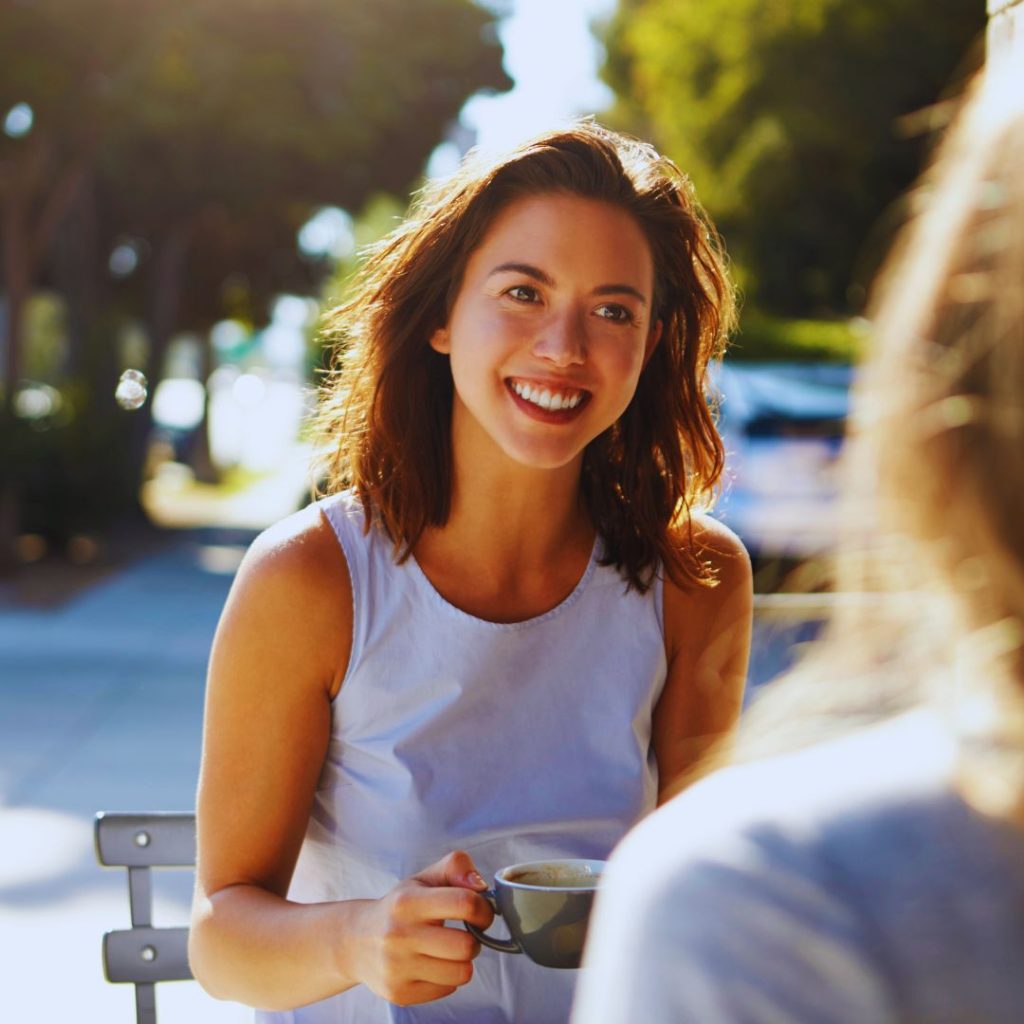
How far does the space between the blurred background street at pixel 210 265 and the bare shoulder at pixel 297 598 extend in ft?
1.83

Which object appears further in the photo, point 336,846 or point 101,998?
point 101,998

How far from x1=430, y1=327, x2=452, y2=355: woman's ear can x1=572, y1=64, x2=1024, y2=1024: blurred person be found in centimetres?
154

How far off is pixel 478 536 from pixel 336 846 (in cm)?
48

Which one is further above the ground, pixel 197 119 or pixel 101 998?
pixel 197 119

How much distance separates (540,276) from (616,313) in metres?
0.12

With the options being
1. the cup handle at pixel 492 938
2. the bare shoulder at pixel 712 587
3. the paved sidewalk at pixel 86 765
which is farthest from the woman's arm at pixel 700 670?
the paved sidewalk at pixel 86 765

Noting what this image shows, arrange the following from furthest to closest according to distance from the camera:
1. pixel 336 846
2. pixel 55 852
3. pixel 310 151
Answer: pixel 310 151, pixel 55 852, pixel 336 846

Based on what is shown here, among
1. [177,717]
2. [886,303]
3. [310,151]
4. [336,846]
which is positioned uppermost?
[310,151]

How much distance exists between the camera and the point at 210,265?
23.5 m

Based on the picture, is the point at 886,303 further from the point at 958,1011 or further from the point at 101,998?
the point at 101,998

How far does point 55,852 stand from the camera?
5859 mm

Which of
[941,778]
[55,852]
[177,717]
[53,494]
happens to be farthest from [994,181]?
[53,494]

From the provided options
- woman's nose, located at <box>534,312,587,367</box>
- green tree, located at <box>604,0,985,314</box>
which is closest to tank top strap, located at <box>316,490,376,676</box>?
woman's nose, located at <box>534,312,587,367</box>

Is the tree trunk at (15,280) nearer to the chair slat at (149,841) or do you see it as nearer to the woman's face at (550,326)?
the chair slat at (149,841)
